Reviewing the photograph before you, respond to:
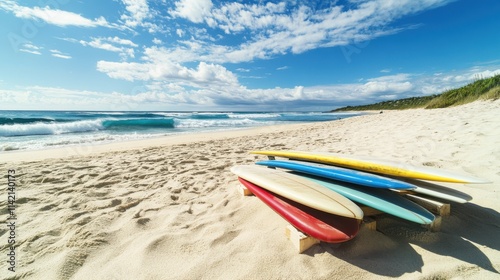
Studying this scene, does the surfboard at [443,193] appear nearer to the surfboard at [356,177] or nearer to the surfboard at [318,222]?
the surfboard at [356,177]

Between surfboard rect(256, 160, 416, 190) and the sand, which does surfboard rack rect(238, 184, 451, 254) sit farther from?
surfboard rect(256, 160, 416, 190)

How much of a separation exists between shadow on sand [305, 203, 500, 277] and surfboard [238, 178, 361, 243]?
0.20 meters

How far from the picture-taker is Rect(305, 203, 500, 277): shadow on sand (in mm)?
1462

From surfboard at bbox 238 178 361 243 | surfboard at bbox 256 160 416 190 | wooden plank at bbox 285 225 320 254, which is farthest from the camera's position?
surfboard at bbox 256 160 416 190

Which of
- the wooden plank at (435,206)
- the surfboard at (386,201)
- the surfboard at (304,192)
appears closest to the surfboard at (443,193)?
the wooden plank at (435,206)

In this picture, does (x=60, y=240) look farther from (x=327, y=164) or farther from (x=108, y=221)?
(x=327, y=164)

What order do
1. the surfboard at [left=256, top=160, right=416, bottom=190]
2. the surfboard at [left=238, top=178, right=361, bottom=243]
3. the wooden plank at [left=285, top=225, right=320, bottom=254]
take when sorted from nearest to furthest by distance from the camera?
the surfboard at [left=238, top=178, right=361, bottom=243], the wooden plank at [left=285, top=225, right=320, bottom=254], the surfboard at [left=256, top=160, right=416, bottom=190]

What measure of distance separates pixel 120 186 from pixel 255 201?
2.07 metres

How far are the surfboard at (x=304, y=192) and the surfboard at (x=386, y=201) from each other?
0.15 metres

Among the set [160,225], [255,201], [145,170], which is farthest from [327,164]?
[145,170]

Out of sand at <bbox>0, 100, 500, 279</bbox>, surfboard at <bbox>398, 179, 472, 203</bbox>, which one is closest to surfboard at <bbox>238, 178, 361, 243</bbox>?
sand at <bbox>0, 100, 500, 279</bbox>

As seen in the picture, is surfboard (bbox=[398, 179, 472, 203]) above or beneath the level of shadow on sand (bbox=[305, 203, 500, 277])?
above

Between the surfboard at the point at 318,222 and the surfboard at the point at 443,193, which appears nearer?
the surfboard at the point at 318,222

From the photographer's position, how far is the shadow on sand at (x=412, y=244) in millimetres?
1462
